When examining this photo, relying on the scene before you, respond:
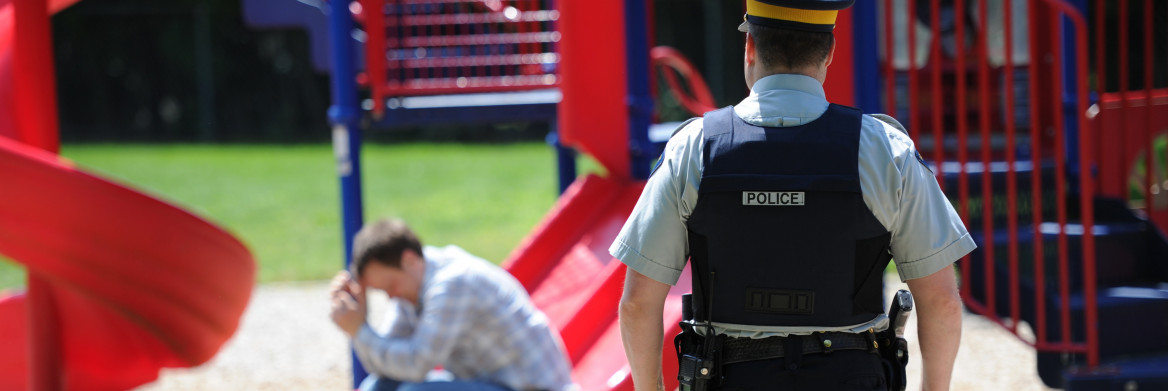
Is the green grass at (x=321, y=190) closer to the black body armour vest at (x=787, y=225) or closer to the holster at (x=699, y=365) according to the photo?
the holster at (x=699, y=365)

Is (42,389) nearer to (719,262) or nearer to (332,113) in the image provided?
(332,113)

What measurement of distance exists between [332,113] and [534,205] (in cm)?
832

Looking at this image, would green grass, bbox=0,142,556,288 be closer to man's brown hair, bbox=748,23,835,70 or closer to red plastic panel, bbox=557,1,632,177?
red plastic panel, bbox=557,1,632,177

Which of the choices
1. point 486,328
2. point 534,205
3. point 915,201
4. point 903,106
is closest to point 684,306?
point 915,201

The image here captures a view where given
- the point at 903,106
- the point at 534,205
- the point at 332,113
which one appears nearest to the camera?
the point at 332,113

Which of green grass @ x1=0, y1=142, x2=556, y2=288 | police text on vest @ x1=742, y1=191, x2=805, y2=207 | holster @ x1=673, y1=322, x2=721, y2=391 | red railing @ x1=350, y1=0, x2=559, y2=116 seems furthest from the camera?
green grass @ x1=0, y1=142, x2=556, y2=288

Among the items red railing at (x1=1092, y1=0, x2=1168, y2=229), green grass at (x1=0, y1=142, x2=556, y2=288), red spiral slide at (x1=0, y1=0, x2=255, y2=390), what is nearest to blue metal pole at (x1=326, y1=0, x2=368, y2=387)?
red spiral slide at (x1=0, y1=0, x2=255, y2=390)

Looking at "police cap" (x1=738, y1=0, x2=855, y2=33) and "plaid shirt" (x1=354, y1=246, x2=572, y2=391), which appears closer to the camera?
"police cap" (x1=738, y1=0, x2=855, y2=33)

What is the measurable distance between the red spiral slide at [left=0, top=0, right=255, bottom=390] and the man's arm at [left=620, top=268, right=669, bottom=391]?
7.98ft

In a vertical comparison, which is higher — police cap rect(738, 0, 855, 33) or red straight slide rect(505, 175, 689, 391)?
police cap rect(738, 0, 855, 33)

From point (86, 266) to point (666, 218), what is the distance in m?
2.64

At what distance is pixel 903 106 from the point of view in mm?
5934

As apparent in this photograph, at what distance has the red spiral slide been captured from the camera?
3.69 m

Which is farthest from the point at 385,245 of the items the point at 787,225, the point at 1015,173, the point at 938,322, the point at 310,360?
the point at 310,360
